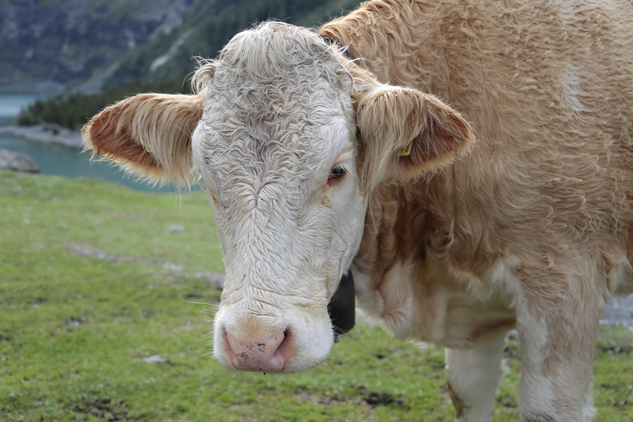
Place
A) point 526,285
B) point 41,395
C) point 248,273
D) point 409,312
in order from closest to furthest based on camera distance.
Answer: point 248,273 → point 526,285 → point 409,312 → point 41,395

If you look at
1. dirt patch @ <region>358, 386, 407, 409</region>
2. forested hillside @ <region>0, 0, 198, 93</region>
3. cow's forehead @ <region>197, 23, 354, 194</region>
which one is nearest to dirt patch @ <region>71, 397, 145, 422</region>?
dirt patch @ <region>358, 386, 407, 409</region>

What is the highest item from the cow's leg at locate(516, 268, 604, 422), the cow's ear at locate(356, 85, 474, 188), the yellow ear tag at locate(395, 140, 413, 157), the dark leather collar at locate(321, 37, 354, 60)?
the dark leather collar at locate(321, 37, 354, 60)

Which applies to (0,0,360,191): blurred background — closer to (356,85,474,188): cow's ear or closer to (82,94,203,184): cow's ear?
(82,94,203,184): cow's ear

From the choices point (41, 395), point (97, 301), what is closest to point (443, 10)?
point (41, 395)

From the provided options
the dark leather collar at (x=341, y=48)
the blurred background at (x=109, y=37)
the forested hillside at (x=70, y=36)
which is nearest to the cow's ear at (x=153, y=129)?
the dark leather collar at (x=341, y=48)

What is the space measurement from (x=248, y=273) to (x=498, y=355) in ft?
8.19

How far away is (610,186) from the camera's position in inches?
111

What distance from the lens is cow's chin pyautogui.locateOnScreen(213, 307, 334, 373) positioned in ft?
6.61

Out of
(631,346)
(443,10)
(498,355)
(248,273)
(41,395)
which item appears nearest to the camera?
(248,273)

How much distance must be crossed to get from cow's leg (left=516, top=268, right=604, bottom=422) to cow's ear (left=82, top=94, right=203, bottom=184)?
1989mm

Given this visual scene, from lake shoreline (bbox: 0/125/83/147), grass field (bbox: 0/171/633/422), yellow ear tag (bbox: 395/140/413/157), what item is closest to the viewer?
yellow ear tag (bbox: 395/140/413/157)

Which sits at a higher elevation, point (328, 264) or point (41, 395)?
point (328, 264)

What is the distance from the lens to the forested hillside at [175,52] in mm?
40031

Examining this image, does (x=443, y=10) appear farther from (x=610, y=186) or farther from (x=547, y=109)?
(x=610, y=186)
